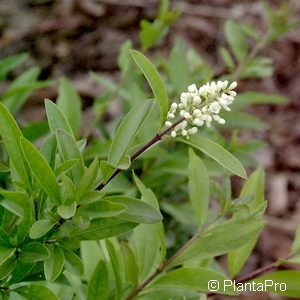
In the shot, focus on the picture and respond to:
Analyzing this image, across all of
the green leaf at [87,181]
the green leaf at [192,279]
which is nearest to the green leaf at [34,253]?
the green leaf at [87,181]

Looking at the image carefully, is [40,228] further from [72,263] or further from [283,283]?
[283,283]

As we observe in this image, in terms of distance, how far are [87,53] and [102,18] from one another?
0.79 feet

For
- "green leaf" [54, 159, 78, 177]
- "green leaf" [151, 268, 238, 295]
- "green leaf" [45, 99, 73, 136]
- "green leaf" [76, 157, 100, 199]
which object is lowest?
"green leaf" [151, 268, 238, 295]

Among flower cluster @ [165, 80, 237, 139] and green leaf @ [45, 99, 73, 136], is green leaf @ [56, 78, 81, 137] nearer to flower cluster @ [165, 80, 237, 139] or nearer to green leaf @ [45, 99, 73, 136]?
green leaf @ [45, 99, 73, 136]

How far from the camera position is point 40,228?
80 centimetres

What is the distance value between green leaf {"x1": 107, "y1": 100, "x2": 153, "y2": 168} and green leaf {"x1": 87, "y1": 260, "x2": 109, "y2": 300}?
0.22 metres

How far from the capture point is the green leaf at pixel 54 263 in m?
0.81

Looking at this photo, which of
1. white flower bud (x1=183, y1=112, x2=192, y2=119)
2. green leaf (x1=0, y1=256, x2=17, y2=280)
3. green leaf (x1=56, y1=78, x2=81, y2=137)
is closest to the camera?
white flower bud (x1=183, y1=112, x2=192, y2=119)

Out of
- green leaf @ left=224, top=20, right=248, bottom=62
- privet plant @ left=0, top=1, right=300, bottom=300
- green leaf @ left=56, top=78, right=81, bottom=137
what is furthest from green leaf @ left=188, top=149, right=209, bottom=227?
green leaf @ left=224, top=20, right=248, bottom=62

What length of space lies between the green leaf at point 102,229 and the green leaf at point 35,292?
4.1 inches

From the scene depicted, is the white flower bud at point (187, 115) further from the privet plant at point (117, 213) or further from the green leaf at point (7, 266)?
the green leaf at point (7, 266)

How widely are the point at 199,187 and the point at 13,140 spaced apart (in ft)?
1.21

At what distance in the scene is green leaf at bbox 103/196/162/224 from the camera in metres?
0.83

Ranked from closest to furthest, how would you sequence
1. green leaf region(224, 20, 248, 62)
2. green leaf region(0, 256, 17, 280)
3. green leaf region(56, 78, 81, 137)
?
green leaf region(0, 256, 17, 280) → green leaf region(56, 78, 81, 137) → green leaf region(224, 20, 248, 62)
